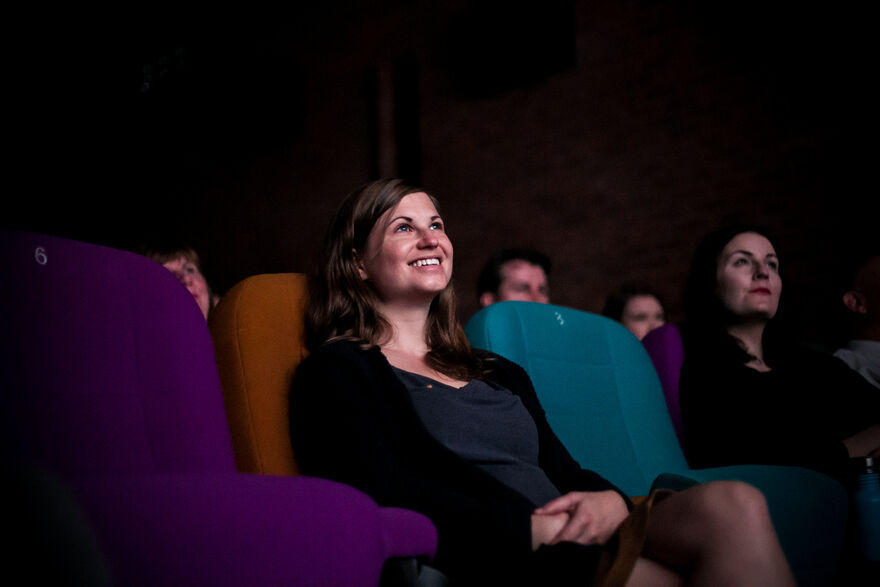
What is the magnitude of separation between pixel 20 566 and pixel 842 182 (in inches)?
142

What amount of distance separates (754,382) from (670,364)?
0.76 ft

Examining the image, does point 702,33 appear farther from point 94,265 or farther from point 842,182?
point 94,265

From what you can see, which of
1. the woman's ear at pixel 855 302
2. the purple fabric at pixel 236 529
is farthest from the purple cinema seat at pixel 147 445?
the woman's ear at pixel 855 302

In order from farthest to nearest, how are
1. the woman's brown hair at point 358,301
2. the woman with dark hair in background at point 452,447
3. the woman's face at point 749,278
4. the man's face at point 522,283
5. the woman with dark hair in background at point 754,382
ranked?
the man's face at point 522,283 → the woman's face at point 749,278 → the woman with dark hair in background at point 754,382 → the woman's brown hair at point 358,301 → the woman with dark hair in background at point 452,447

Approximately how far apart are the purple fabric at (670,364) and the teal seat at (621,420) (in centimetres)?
9

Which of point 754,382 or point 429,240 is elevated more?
point 429,240

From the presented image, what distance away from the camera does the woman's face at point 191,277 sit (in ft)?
8.08

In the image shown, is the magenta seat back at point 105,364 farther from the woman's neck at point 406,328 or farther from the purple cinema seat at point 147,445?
the woman's neck at point 406,328

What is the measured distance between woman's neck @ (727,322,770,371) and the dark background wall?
2.41 feet

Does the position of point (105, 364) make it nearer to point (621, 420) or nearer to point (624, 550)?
point (624, 550)

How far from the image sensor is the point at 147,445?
0.99 metres

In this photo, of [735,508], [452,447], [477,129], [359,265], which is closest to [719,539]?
[735,508]

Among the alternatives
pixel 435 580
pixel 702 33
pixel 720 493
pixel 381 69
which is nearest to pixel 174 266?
pixel 435 580

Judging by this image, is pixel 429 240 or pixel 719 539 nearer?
pixel 719 539
